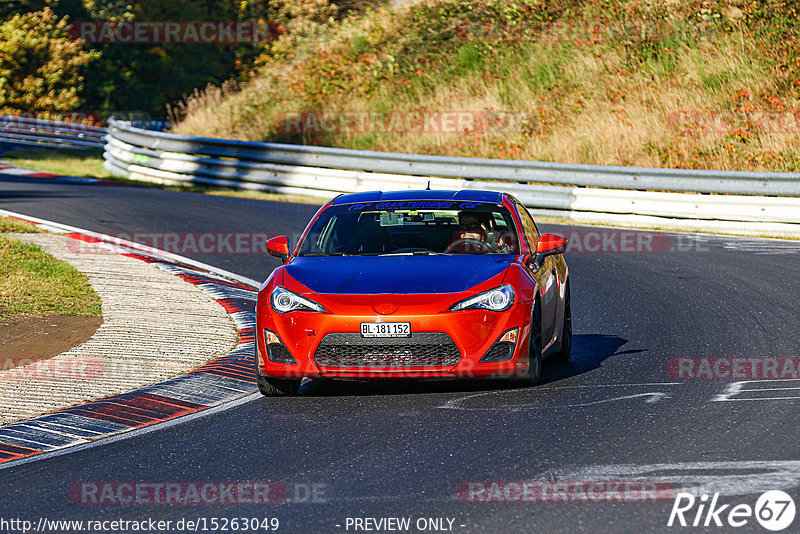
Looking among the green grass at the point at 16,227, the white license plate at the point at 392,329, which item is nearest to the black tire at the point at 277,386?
the white license plate at the point at 392,329

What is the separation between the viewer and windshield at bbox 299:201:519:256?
9.28 meters

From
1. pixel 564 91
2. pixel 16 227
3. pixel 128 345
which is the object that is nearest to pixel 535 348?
pixel 128 345

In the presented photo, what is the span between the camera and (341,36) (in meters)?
35.1

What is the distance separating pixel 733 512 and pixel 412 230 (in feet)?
14.8

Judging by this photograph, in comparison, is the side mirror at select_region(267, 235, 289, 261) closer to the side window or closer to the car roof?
the car roof

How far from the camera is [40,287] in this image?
12.6 meters

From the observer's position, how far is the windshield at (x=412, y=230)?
9281 millimetres

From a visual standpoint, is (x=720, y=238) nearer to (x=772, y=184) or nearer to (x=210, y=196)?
(x=772, y=184)

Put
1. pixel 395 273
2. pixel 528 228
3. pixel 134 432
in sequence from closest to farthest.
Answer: pixel 134 432
pixel 395 273
pixel 528 228

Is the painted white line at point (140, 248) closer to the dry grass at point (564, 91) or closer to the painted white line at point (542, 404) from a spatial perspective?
the painted white line at point (542, 404)

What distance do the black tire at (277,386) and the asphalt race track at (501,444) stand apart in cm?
12

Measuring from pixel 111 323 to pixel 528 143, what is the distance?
52.7 feet

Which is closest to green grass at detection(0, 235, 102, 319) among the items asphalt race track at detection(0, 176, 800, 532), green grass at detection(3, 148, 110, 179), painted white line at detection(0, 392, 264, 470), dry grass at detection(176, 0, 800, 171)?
painted white line at detection(0, 392, 264, 470)

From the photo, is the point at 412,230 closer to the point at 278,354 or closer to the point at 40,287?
the point at 278,354
